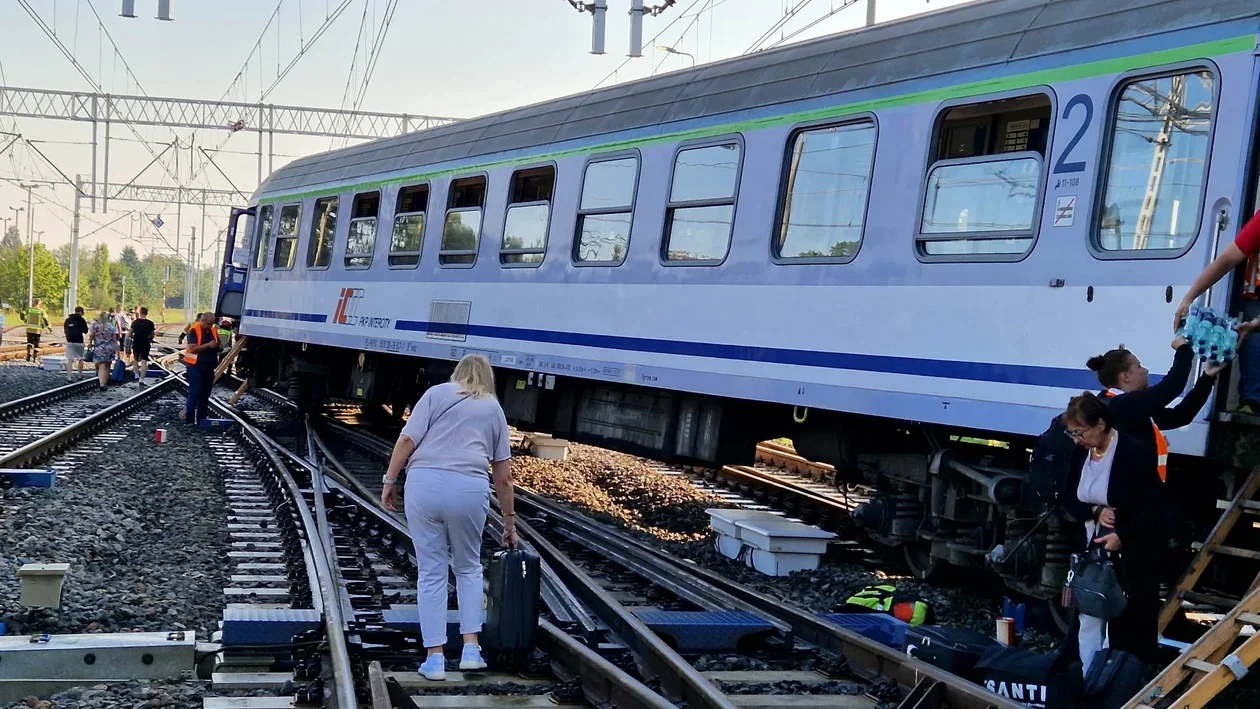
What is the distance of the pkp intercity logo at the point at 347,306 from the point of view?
1565 cm

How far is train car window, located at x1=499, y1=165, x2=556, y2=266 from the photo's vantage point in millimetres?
12047

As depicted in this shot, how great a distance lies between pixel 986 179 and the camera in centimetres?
784

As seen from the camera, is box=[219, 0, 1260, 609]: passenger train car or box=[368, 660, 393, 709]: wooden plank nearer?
box=[368, 660, 393, 709]: wooden plank

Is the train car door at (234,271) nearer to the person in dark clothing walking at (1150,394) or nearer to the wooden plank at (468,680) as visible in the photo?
the wooden plank at (468,680)

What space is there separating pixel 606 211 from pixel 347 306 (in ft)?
19.0

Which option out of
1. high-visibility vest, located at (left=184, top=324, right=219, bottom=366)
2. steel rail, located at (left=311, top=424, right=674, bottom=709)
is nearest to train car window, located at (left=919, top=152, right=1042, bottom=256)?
steel rail, located at (left=311, top=424, right=674, bottom=709)

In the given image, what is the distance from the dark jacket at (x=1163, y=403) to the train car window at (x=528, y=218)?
21.9 feet

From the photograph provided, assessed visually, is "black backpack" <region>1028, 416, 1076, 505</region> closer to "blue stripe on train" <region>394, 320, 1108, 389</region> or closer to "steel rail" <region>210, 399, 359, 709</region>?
"blue stripe on train" <region>394, 320, 1108, 389</region>

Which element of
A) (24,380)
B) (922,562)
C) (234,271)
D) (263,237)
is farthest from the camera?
(24,380)

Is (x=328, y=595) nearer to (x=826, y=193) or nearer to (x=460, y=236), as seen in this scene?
(x=826, y=193)

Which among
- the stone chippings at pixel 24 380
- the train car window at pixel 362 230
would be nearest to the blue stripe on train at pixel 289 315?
the train car window at pixel 362 230

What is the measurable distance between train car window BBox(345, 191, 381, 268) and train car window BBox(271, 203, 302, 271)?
2156 mm

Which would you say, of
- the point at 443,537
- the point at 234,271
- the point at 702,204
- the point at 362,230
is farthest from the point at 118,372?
the point at 443,537

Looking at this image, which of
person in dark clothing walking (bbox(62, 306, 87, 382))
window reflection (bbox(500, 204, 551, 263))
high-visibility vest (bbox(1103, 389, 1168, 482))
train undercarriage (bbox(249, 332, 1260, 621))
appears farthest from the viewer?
person in dark clothing walking (bbox(62, 306, 87, 382))
